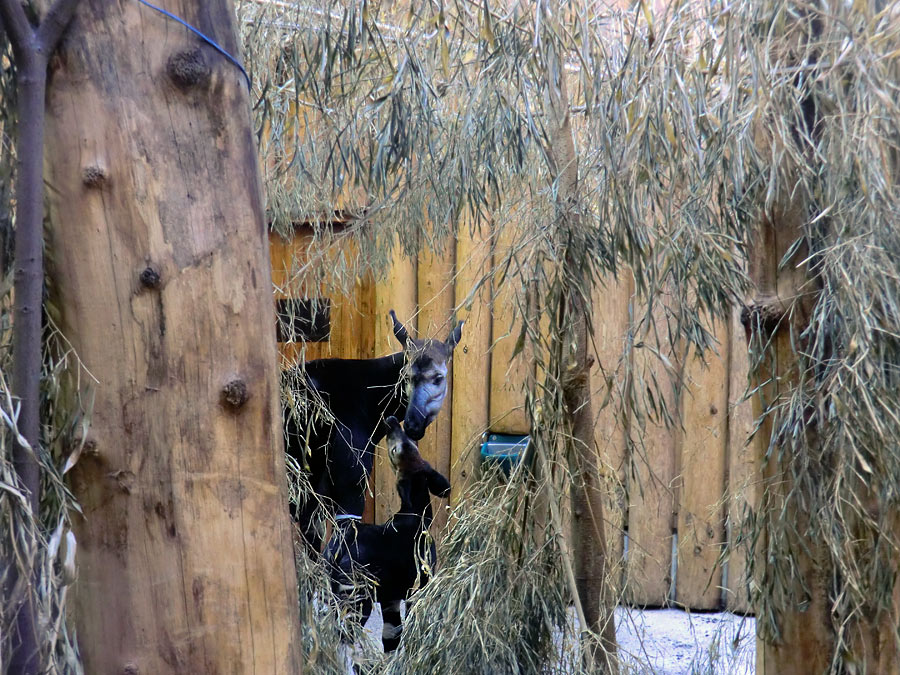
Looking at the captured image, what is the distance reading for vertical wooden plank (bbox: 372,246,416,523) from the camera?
5125 mm

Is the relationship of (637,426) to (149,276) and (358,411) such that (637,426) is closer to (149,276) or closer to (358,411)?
(358,411)

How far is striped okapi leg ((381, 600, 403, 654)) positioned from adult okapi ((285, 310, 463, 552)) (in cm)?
40

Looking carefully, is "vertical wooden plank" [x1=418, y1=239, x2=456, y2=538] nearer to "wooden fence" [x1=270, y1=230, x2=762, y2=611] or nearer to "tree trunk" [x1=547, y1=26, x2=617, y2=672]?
"wooden fence" [x1=270, y1=230, x2=762, y2=611]

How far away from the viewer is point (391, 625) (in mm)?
3906

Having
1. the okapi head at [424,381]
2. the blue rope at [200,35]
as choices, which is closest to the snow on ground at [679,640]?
the okapi head at [424,381]

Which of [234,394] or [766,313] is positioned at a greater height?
[766,313]

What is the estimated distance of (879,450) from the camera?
2680mm

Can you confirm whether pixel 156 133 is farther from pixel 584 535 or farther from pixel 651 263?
pixel 584 535

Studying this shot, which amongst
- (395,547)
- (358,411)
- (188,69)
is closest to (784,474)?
(395,547)

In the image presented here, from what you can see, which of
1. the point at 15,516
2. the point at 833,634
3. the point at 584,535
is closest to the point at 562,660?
the point at 584,535

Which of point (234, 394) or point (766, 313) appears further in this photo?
point (766, 313)

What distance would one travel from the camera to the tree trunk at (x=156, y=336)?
1.61 meters

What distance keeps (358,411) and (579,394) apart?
1243mm

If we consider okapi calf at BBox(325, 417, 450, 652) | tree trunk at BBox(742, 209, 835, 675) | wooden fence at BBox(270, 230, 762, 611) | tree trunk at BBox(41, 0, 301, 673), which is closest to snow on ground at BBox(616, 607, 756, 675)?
wooden fence at BBox(270, 230, 762, 611)
